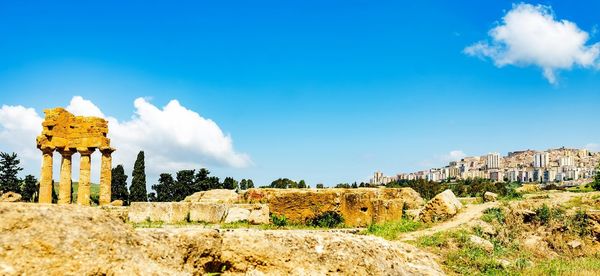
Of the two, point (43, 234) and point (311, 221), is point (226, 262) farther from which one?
point (311, 221)

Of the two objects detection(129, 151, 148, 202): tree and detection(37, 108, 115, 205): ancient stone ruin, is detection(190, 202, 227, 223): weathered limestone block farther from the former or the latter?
detection(129, 151, 148, 202): tree

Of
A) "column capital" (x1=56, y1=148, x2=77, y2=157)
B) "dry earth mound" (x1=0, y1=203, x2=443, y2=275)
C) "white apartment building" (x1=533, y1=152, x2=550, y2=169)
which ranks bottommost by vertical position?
"dry earth mound" (x1=0, y1=203, x2=443, y2=275)

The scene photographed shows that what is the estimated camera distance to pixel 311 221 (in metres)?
16.8

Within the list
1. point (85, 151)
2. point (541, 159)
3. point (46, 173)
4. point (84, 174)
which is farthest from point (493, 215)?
point (541, 159)

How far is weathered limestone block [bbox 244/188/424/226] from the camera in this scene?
16844mm

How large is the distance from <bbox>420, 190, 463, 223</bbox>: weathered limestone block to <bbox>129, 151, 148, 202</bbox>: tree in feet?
137

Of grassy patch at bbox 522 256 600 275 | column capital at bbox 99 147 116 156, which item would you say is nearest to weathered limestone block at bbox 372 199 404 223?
grassy patch at bbox 522 256 600 275

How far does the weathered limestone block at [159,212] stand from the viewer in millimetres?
16062

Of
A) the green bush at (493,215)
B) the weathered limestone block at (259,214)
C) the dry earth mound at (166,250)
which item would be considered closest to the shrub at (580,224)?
the green bush at (493,215)

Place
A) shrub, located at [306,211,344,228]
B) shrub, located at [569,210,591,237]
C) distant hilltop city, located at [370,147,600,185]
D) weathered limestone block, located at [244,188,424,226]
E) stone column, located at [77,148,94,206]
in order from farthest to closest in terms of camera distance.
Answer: distant hilltop city, located at [370,147,600,185] < stone column, located at [77,148,94,206] < weathered limestone block, located at [244,188,424,226] < shrub, located at [306,211,344,228] < shrub, located at [569,210,591,237]

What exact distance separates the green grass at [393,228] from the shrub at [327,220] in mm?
1412

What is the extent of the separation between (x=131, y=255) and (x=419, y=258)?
2831 millimetres

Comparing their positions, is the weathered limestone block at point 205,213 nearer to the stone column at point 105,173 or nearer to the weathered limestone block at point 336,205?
the weathered limestone block at point 336,205

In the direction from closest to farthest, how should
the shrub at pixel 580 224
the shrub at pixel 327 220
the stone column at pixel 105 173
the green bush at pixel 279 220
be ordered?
the shrub at pixel 580 224, the green bush at pixel 279 220, the shrub at pixel 327 220, the stone column at pixel 105 173
